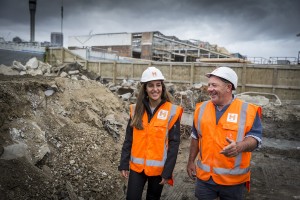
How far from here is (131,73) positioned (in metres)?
21.2

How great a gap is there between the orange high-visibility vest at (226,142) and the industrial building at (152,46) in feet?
111

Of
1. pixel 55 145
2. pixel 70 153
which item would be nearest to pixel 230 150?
pixel 70 153

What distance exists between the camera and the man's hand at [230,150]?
219 cm

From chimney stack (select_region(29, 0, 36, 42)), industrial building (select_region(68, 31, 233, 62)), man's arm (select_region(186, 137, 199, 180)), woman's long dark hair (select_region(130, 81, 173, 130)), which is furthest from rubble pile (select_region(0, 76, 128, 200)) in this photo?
industrial building (select_region(68, 31, 233, 62))

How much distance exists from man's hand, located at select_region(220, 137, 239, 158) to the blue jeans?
433 mm

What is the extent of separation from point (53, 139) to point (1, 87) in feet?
4.94

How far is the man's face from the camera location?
255 cm

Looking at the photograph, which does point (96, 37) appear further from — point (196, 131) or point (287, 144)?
point (196, 131)

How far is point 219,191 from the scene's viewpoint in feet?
8.21

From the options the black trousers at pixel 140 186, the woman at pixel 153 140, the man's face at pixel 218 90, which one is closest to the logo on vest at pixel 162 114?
the woman at pixel 153 140

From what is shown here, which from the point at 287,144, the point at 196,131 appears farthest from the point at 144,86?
the point at 287,144

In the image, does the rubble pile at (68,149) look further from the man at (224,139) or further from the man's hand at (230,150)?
the man's hand at (230,150)

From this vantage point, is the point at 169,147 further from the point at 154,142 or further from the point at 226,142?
the point at 226,142

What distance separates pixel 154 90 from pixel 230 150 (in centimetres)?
113
